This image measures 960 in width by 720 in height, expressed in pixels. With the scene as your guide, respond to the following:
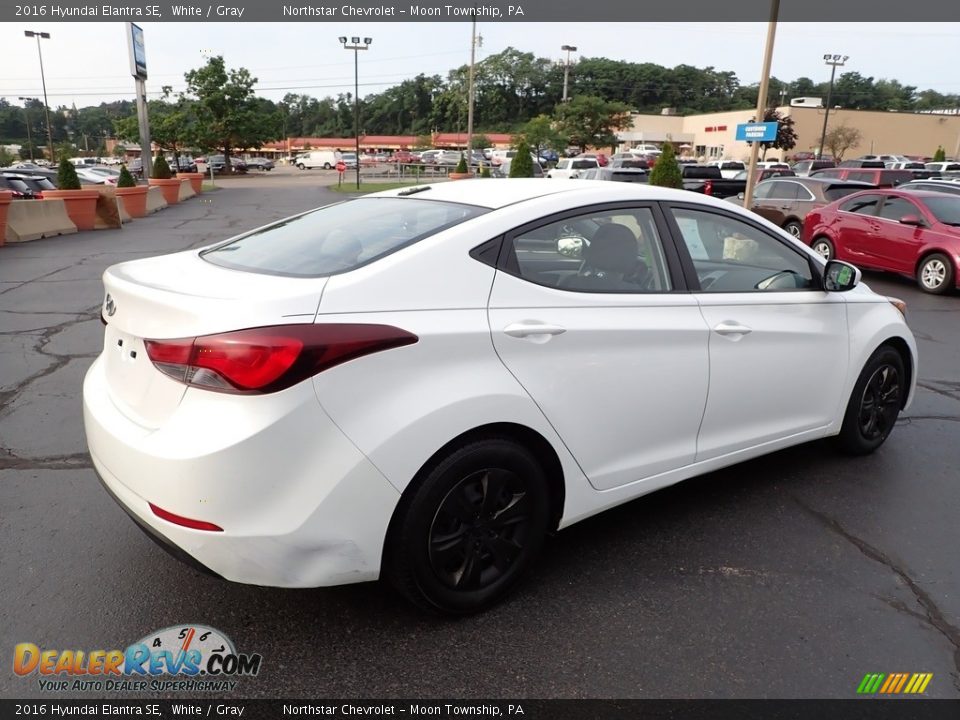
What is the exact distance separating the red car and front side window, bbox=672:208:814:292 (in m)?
8.00

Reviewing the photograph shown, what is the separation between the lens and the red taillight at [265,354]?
7.06 ft

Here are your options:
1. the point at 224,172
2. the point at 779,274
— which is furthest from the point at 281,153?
the point at 779,274

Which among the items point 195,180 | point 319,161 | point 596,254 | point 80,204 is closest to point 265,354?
point 596,254

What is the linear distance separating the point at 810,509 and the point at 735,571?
88 cm

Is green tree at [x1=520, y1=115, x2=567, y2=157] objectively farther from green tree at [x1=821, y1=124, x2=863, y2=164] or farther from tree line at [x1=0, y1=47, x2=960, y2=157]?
→ tree line at [x1=0, y1=47, x2=960, y2=157]

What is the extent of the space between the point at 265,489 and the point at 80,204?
17.6 metres

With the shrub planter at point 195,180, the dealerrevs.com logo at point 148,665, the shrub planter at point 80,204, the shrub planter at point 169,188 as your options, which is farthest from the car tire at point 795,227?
the shrub planter at point 195,180

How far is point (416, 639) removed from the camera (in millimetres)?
2594

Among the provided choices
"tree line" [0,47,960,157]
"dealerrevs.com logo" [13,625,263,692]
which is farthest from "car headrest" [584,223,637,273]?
"tree line" [0,47,960,157]

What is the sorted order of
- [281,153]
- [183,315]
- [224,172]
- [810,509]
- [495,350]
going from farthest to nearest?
[281,153]
[224,172]
[810,509]
[495,350]
[183,315]

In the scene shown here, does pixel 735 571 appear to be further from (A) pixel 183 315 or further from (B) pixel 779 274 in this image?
(A) pixel 183 315

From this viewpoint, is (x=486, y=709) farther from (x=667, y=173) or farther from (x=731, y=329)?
(x=667, y=173)

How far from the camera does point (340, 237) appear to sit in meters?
2.97

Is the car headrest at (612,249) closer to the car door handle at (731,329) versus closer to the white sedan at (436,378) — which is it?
the white sedan at (436,378)
